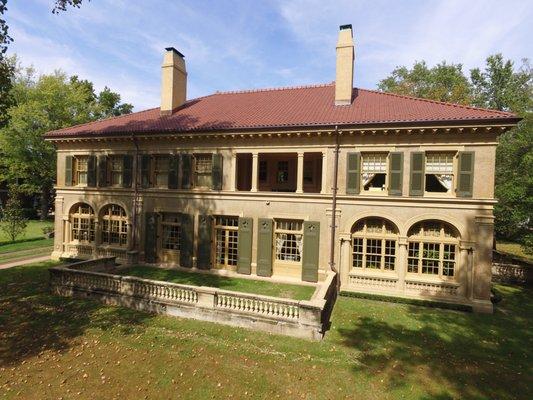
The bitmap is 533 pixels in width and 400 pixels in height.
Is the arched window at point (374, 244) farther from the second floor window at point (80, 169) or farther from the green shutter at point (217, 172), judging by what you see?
the second floor window at point (80, 169)

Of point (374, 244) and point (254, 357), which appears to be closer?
point (254, 357)

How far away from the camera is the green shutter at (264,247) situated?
17.4 m

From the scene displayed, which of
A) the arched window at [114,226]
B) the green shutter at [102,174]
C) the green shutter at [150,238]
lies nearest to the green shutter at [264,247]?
the green shutter at [150,238]

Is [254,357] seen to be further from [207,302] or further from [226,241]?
[226,241]

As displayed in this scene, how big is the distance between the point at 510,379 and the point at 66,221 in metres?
24.8

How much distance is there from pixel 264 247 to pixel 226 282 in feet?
9.27

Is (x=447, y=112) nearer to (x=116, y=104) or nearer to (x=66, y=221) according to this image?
(x=66, y=221)

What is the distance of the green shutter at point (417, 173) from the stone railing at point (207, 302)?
5.82 meters

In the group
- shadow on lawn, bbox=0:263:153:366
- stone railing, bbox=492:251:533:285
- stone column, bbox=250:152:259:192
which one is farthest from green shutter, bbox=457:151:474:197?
shadow on lawn, bbox=0:263:153:366

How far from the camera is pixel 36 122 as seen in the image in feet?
136

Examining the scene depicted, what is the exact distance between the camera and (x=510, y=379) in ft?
28.9

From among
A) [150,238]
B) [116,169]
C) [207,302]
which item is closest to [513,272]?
[207,302]

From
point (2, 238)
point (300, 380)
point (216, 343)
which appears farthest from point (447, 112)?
point (2, 238)

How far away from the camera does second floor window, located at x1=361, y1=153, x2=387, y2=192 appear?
52.0ft
